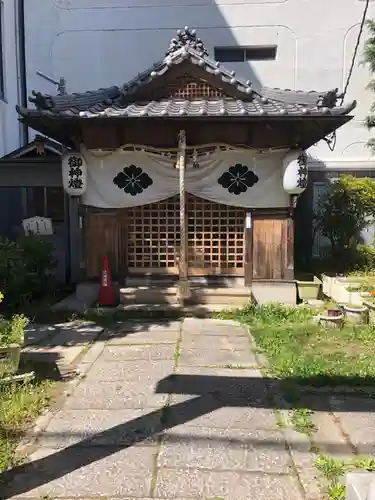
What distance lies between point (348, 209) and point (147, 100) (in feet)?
20.3

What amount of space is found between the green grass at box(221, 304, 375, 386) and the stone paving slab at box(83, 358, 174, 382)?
1510mm

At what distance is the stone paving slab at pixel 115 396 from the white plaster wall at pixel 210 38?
38.6 ft

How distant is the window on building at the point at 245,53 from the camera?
1593cm

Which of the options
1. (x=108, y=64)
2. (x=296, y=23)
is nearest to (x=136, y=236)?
(x=108, y=64)

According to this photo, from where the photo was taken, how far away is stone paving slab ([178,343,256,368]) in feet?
21.8

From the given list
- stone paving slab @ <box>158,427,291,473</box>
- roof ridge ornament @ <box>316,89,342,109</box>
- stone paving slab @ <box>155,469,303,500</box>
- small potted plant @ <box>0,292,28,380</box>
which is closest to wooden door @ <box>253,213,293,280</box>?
roof ridge ornament @ <box>316,89,342,109</box>

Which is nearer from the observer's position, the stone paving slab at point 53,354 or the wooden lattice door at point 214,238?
the stone paving slab at point 53,354

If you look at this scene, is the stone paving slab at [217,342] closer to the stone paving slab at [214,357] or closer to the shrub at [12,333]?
the stone paving slab at [214,357]

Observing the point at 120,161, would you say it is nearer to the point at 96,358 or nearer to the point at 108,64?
the point at 96,358

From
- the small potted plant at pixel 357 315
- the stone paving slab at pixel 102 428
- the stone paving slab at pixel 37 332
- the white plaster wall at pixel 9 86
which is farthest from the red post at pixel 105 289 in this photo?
the white plaster wall at pixel 9 86

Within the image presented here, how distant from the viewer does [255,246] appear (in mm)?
10305

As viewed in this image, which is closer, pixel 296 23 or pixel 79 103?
pixel 79 103

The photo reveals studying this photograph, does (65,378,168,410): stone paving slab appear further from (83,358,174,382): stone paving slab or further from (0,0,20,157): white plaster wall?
(0,0,20,157): white plaster wall

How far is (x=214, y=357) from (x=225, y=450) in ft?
8.89
